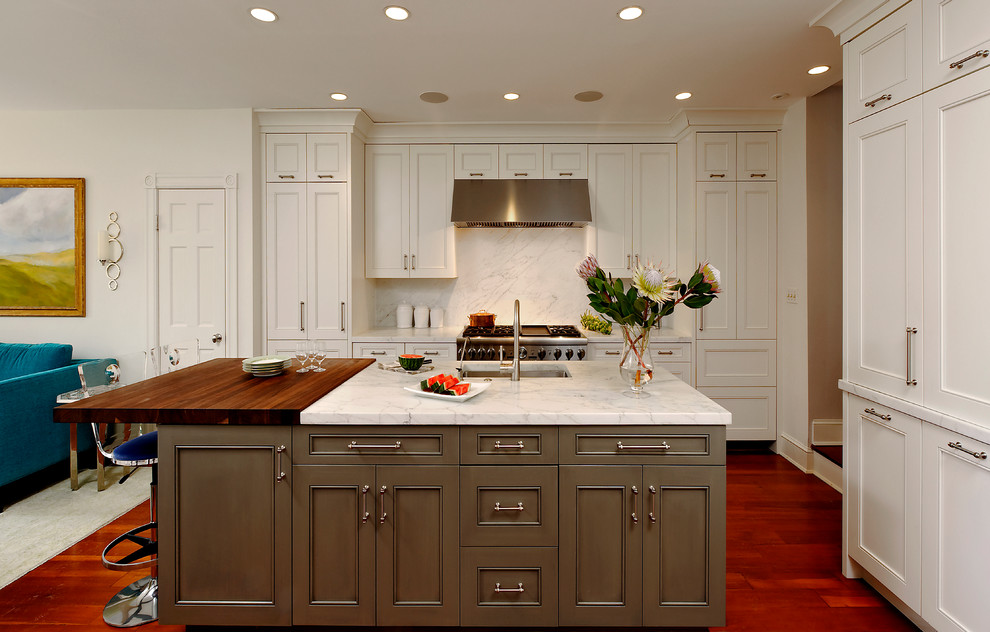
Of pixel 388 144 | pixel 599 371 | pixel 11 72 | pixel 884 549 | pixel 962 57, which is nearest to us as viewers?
pixel 962 57

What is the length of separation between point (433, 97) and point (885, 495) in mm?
3490

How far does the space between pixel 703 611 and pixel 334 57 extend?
132 inches

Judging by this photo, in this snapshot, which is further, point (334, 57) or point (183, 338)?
point (183, 338)

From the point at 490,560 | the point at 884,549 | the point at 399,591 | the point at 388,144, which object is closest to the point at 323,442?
the point at 399,591

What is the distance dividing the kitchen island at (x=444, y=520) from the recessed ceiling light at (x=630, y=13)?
1942mm

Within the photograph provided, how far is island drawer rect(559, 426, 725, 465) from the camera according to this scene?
6.02 ft

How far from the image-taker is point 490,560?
1866mm

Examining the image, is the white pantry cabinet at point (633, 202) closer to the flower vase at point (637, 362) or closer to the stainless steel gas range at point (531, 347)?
the stainless steel gas range at point (531, 347)

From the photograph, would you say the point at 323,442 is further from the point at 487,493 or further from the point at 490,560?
the point at 490,560

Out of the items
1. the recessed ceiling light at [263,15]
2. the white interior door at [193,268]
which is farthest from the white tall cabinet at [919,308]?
the white interior door at [193,268]

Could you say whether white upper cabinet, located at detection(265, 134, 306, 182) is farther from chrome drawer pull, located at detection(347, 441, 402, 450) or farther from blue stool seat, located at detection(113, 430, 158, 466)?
chrome drawer pull, located at detection(347, 441, 402, 450)

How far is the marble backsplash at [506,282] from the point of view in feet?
15.8

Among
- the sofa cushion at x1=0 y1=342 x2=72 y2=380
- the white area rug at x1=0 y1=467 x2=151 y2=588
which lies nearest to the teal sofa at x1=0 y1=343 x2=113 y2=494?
the sofa cushion at x1=0 y1=342 x2=72 y2=380

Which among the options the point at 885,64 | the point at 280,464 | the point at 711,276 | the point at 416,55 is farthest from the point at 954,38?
the point at 280,464
